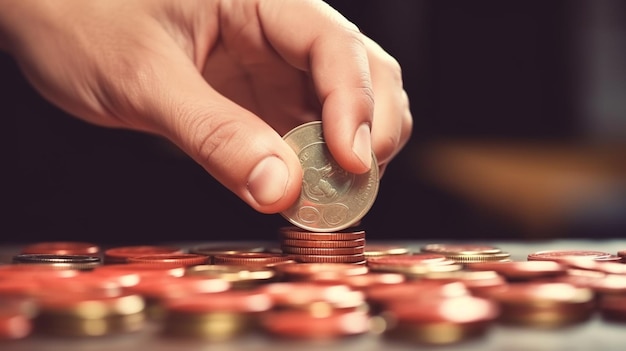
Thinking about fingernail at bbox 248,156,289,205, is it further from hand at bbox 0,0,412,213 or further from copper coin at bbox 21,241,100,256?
copper coin at bbox 21,241,100,256

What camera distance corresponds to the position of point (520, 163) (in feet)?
10.00

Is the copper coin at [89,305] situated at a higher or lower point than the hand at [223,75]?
lower

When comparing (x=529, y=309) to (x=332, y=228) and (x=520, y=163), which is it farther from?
(x=520, y=163)

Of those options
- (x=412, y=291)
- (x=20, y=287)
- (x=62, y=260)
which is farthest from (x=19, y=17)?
(x=412, y=291)

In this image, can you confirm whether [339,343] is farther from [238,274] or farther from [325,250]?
[325,250]

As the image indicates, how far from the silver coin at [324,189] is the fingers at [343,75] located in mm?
41

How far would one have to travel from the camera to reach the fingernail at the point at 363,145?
4.00 feet

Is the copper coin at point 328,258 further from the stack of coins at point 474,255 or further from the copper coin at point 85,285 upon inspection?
the copper coin at point 85,285

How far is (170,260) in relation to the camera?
121 centimetres

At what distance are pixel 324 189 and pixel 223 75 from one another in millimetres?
475

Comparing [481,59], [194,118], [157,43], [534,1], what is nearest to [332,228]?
[194,118]

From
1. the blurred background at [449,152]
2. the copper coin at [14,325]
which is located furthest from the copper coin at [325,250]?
the blurred background at [449,152]

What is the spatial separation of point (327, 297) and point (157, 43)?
623 millimetres

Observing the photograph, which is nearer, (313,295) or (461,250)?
(313,295)
